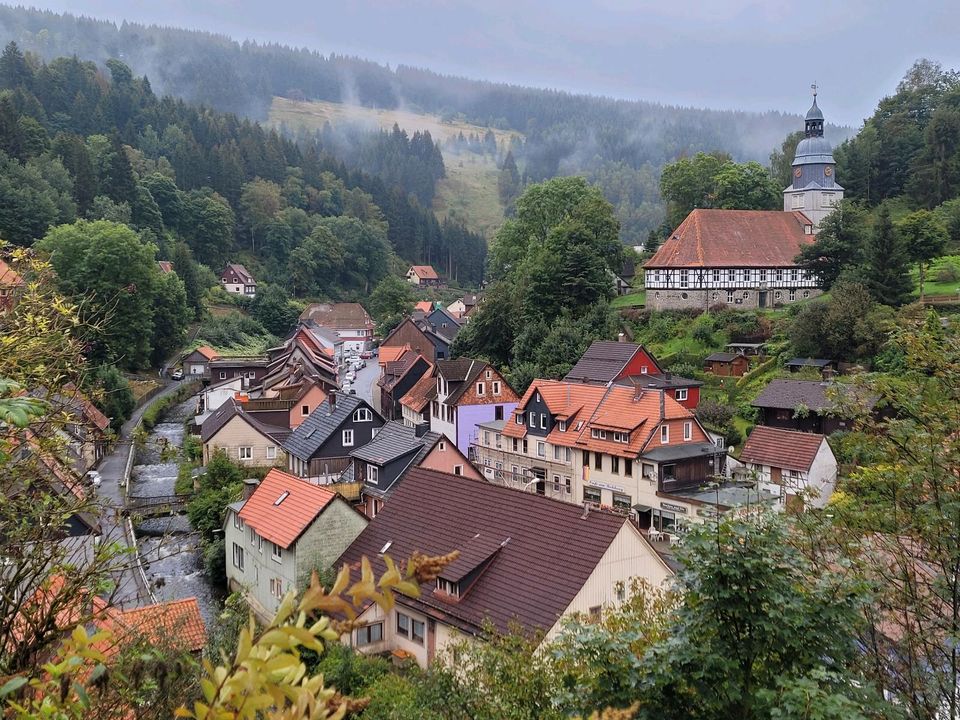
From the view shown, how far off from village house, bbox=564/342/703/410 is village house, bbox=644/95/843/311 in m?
13.7

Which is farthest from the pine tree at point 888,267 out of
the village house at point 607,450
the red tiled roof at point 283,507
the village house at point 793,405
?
the red tiled roof at point 283,507

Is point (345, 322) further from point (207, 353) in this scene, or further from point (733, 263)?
point (733, 263)

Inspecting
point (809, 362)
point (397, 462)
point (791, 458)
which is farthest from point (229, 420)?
point (809, 362)

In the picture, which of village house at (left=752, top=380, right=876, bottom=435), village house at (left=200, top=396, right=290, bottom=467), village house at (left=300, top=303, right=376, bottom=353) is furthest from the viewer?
village house at (left=300, top=303, right=376, bottom=353)

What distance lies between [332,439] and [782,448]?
17.7m

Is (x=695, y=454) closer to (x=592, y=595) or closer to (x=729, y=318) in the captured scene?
(x=592, y=595)

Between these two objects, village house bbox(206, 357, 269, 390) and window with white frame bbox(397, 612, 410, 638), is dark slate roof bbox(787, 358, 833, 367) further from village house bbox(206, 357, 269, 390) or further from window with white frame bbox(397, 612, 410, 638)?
village house bbox(206, 357, 269, 390)

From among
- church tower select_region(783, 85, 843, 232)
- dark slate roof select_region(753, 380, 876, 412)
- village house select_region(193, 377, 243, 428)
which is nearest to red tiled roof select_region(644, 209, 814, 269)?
church tower select_region(783, 85, 843, 232)

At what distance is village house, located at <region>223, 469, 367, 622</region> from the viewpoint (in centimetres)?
2169

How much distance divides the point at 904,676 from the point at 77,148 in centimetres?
9355

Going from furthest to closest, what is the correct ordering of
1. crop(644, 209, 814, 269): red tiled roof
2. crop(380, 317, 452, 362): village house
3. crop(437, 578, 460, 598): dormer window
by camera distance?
crop(380, 317, 452, 362): village house, crop(644, 209, 814, 269): red tiled roof, crop(437, 578, 460, 598): dormer window

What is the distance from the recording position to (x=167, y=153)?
118 meters

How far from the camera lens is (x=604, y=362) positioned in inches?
1614

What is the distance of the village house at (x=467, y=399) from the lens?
40094 mm
